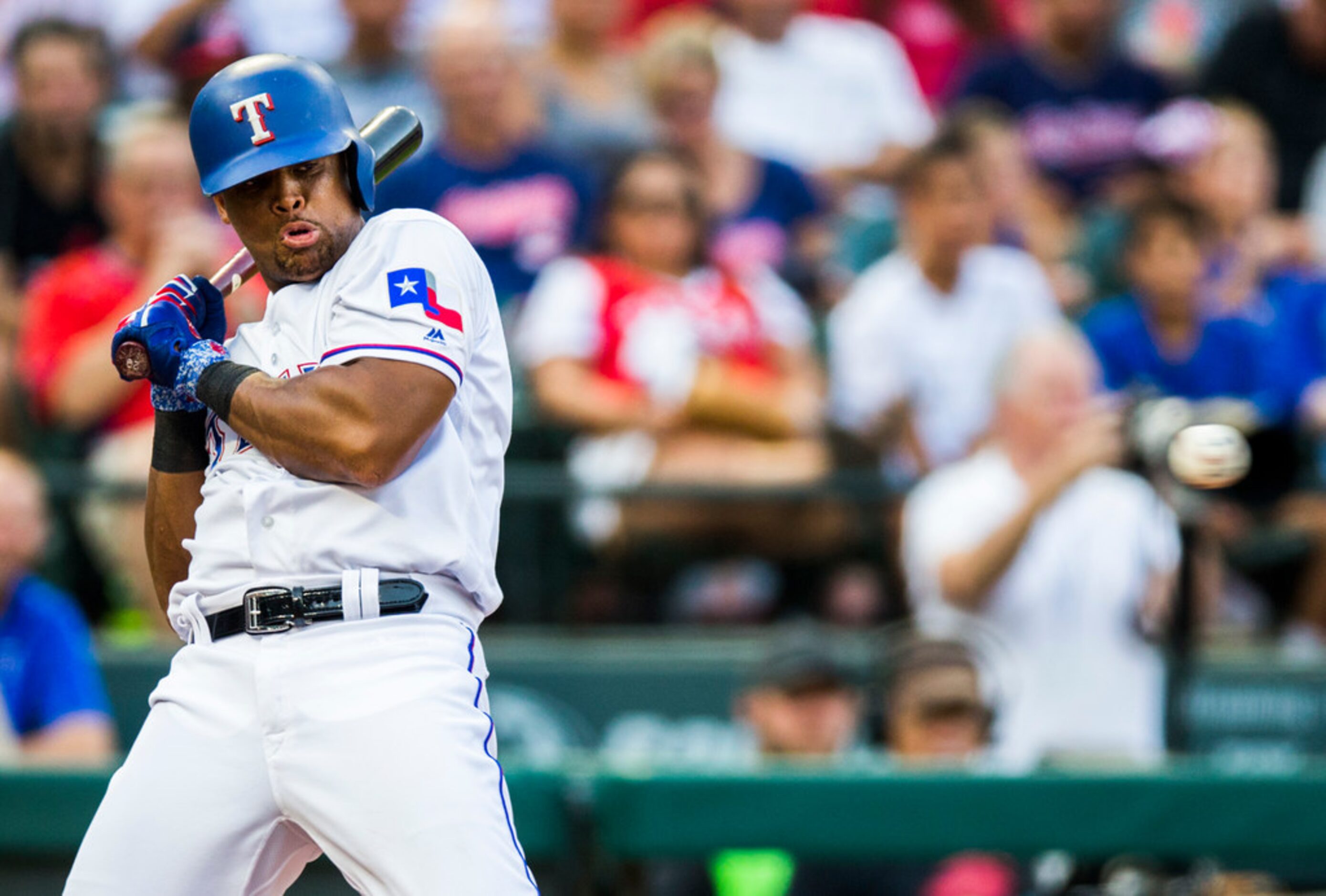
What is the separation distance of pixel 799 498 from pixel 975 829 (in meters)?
1.67

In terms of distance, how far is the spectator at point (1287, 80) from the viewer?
7543 millimetres

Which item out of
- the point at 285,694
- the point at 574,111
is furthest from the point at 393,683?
the point at 574,111

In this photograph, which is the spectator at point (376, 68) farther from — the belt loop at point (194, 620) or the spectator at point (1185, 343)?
the belt loop at point (194, 620)

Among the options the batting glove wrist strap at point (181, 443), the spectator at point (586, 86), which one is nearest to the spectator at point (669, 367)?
the spectator at point (586, 86)

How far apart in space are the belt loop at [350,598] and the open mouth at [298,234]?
21.6 inches

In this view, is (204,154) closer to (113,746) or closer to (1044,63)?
(113,746)

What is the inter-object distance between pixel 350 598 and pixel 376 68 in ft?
15.7

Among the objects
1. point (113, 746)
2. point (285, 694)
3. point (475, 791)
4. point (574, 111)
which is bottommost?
point (113, 746)

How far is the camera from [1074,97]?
24.4 feet

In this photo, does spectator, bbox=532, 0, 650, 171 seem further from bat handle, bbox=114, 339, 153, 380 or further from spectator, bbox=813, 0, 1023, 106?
bat handle, bbox=114, 339, 153, 380

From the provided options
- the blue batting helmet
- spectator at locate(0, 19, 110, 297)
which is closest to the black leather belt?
the blue batting helmet

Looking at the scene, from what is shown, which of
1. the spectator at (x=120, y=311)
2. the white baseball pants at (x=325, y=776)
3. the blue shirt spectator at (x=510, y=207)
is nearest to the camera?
the white baseball pants at (x=325, y=776)

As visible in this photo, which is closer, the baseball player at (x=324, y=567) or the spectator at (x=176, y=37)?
the baseball player at (x=324, y=567)

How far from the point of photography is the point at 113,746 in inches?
213
